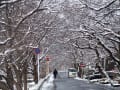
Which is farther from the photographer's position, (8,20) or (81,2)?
(81,2)

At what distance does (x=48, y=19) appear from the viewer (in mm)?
25422

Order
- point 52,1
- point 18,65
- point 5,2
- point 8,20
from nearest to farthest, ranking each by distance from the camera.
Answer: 1. point 5,2
2. point 52,1
3. point 8,20
4. point 18,65

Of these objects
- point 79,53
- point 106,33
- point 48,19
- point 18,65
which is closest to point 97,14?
point 106,33

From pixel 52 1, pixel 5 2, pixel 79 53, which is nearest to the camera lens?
pixel 5 2

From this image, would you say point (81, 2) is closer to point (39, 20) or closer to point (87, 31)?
point (39, 20)

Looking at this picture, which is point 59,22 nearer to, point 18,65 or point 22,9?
point 18,65

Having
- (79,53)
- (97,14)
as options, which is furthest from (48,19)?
(79,53)

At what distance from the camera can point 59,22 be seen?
3039cm

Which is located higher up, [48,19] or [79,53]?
[48,19]

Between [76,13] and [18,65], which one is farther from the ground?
[76,13]

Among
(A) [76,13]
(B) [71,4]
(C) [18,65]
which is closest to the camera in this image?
(C) [18,65]

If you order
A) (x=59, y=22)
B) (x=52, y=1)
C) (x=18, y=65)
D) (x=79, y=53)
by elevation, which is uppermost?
(x=52, y=1)

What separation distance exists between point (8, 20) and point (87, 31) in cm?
1467

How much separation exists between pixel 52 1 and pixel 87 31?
1528cm
